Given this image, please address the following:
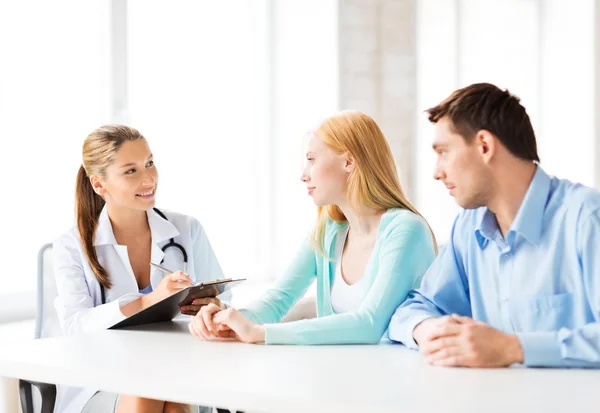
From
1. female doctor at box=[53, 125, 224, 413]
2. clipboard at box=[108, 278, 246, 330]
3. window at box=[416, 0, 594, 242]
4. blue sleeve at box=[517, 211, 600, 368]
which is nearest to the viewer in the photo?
blue sleeve at box=[517, 211, 600, 368]

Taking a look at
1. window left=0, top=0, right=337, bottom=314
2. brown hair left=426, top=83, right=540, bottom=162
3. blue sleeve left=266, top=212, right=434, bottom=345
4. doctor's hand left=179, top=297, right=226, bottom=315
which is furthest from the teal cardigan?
window left=0, top=0, right=337, bottom=314

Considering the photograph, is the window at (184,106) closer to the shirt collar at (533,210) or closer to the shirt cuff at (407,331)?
the shirt cuff at (407,331)

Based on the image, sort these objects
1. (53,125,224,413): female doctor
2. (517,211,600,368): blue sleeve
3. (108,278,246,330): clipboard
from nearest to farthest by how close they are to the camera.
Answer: (517,211,600,368): blue sleeve
(108,278,246,330): clipboard
(53,125,224,413): female doctor

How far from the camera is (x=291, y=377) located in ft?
4.60

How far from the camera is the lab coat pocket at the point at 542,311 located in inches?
63.2

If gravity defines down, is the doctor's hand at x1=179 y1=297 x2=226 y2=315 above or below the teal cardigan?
below

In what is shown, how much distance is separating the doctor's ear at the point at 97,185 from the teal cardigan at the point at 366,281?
66cm

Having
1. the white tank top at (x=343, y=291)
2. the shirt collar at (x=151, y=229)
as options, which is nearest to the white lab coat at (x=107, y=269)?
the shirt collar at (x=151, y=229)

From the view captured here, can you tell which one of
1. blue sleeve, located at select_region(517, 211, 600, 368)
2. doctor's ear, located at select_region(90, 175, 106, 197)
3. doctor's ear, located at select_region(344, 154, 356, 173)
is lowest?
blue sleeve, located at select_region(517, 211, 600, 368)

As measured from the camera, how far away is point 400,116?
4.86m

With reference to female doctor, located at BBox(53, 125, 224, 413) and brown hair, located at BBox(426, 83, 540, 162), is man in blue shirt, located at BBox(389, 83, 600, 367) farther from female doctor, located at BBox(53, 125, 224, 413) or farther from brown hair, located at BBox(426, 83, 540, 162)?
female doctor, located at BBox(53, 125, 224, 413)

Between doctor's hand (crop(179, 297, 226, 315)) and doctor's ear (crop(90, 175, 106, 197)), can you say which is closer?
doctor's hand (crop(179, 297, 226, 315))

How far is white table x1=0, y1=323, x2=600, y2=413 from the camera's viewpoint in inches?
48.2

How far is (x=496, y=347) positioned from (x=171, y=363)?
598mm
